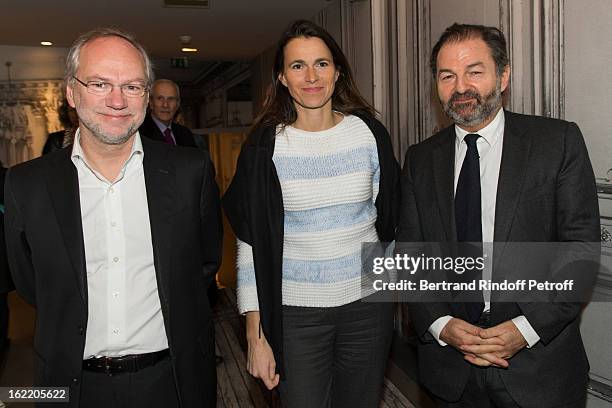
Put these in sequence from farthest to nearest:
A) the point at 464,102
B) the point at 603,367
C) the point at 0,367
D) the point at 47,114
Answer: the point at 47,114
the point at 0,367
the point at 603,367
the point at 464,102

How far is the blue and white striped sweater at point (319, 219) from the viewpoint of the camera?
5.98 feet

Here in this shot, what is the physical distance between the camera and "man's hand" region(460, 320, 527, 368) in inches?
62.2

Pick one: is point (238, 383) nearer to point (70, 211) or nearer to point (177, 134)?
point (177, 134)

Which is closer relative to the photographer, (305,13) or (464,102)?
(464,102)

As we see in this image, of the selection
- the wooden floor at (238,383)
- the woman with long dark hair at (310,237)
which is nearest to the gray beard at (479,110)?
the woman with long dark hair at (310,237)

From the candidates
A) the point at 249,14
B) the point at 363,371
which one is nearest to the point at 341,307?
the point at 363,371

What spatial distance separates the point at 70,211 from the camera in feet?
5.02

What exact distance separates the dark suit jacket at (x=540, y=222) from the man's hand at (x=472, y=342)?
52mm

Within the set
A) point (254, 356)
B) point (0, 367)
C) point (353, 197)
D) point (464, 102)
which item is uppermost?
point (464, 102)

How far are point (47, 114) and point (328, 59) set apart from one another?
26.5 ft

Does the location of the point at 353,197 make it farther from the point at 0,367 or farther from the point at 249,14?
the point at 249,14

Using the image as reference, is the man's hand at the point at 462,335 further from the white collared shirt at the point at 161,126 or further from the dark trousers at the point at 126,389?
the white collared shirt at the point at 161,126

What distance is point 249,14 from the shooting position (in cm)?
616

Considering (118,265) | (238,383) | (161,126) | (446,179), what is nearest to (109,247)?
(118,265)
